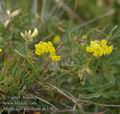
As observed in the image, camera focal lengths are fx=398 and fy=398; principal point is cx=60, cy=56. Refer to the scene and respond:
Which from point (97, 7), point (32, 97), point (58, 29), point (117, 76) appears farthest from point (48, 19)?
point (97, 7)

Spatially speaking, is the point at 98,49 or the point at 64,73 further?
the point at 64,73

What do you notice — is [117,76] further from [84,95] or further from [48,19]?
[48,19]

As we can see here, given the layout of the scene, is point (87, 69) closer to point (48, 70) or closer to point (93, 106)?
point (48, 70)

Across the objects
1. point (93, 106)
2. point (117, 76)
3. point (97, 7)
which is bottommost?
point (93, 106)

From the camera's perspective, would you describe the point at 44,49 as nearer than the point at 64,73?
Yes

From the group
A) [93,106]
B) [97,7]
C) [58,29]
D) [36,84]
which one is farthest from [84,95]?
[97,7]

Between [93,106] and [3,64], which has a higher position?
[3,64]

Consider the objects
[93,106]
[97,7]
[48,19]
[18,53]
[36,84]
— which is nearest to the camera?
[18,53]

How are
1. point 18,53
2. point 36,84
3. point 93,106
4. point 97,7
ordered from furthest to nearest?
point 97,7, point 93,106, point 36,84, point 18,53

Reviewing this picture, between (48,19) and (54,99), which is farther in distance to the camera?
(48,19)
